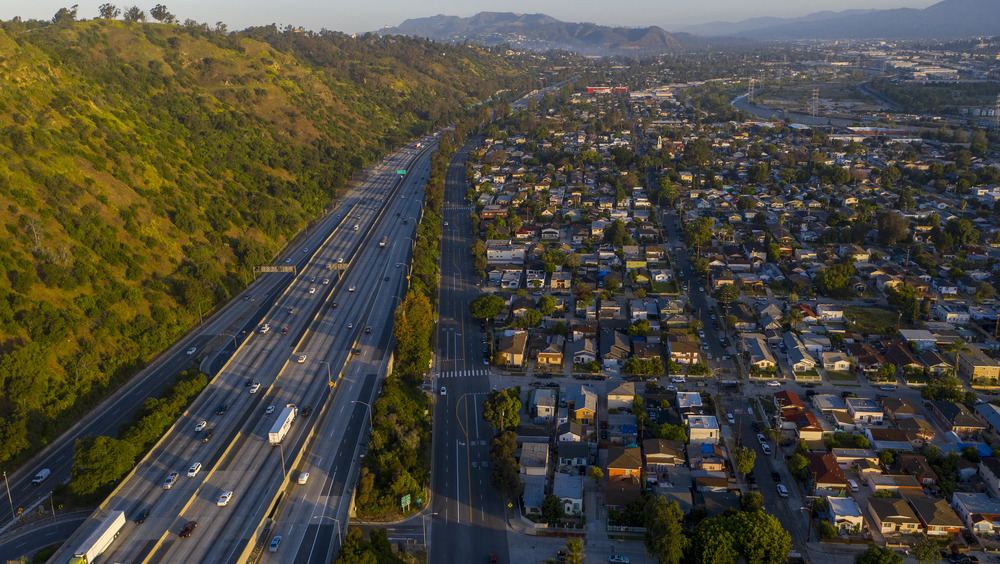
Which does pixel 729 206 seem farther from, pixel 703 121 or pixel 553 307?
pixel 703 121

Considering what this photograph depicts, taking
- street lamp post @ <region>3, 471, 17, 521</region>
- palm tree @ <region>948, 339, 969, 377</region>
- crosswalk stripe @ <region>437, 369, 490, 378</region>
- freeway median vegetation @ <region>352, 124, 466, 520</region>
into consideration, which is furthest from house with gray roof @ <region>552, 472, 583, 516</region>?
palm tree @ <region>948, 339, 969, 377</region>

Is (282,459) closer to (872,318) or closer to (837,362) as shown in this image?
(837,362)

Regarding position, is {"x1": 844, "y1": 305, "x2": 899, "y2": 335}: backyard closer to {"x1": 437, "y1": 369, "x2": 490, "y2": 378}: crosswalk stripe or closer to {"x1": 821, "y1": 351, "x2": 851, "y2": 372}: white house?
{"x1": 821, "y1": 351, "x2": 851, "y2": 372}: white house

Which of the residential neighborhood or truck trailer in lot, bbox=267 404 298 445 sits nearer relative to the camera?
the residential neighborhood

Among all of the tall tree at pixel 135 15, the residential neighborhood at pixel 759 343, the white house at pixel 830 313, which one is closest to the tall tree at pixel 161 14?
the tall tree at pixel 135 15

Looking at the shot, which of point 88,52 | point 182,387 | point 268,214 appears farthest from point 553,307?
point 88,52

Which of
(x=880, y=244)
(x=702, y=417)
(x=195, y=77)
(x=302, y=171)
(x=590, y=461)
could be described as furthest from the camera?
(x=195, y=77)

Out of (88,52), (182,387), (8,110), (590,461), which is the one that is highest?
(88,52)
